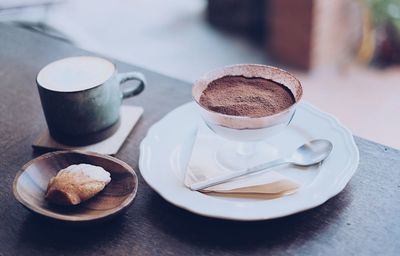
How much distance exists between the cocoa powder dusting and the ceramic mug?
146 millimetres

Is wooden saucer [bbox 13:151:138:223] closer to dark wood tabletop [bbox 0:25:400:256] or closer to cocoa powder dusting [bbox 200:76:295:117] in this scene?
dark wood tabletop [bbox 0:25:400:256]

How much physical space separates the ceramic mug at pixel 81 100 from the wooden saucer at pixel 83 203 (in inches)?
2.6

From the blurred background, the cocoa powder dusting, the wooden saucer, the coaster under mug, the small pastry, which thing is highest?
the cocoa powder dusting

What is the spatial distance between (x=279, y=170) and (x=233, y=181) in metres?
0.07

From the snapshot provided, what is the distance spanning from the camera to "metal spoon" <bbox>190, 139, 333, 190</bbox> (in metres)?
0.69

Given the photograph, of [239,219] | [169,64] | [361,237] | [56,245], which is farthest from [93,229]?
[169,64]

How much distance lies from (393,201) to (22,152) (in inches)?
20.9

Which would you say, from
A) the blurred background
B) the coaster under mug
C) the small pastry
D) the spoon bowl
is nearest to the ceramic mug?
the coaster under mug

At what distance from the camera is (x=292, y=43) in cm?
231

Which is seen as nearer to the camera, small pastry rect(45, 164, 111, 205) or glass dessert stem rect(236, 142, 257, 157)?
small pastry rect(45, 164, 111, 205)

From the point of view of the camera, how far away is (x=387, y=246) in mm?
611

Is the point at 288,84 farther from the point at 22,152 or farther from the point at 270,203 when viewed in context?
the point at 22,152

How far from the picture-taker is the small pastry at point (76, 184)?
65cm

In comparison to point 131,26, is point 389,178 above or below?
above
